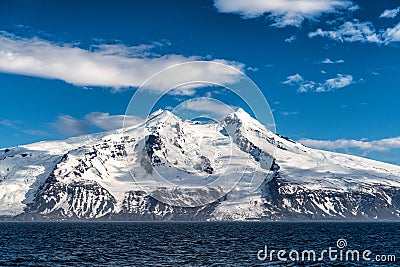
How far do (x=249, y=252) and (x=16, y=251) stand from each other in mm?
59451

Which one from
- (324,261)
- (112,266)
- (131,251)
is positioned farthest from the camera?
(131,251)

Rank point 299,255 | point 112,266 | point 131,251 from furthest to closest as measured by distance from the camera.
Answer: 1. point 131,251
2. point 299,255
3. point 112,266

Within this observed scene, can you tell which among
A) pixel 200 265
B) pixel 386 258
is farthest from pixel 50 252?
pixel 386 258

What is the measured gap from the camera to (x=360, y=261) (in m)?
109

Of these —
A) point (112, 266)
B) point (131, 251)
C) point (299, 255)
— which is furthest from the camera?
point (131, 251)

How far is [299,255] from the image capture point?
121 meters

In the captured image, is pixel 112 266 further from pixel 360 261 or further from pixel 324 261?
pixel 360 261

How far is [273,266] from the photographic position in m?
101

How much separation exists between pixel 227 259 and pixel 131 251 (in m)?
29.4

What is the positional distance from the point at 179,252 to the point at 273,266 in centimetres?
3317

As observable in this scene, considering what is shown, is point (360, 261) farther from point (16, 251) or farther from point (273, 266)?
point (16, 251)

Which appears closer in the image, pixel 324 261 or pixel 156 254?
pixel 324 261

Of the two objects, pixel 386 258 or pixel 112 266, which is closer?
pixel 112 266

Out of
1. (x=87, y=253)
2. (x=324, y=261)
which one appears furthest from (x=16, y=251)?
(x=324, y=261)
